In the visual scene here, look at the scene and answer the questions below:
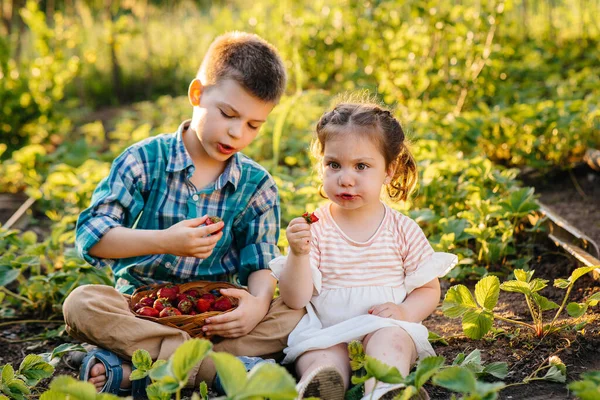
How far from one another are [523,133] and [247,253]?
245 centimetres

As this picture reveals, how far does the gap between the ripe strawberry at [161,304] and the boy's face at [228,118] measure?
52 centimetres

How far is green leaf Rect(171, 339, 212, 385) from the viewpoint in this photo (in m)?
1.37

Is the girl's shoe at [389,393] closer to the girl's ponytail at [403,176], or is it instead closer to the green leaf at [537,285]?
the green leaf at [537,285]

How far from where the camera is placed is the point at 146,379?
211 cm

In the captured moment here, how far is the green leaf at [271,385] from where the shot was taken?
1.27 meters

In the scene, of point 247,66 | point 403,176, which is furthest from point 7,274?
point 403,176

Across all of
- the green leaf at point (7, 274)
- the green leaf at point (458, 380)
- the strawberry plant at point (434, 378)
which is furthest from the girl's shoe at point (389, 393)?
the green leaf at point (7, 274)

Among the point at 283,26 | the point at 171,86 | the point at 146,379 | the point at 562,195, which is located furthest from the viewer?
the point at 171,86

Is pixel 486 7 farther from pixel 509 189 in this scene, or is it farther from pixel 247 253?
pixel 247 253

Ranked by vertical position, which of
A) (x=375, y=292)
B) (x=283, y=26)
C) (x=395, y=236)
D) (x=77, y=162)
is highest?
(x=283, y=26)

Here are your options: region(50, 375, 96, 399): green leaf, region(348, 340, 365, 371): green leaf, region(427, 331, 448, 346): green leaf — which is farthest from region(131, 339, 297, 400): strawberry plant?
region(427, 331, 448, 346): green leaf

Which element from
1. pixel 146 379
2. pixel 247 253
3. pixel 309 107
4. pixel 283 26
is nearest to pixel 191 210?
pixel 247 253

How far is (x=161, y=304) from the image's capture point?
2227mm

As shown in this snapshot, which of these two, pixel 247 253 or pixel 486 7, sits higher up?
pixel 486 7
